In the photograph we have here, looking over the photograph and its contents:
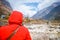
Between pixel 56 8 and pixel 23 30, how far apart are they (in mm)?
1213

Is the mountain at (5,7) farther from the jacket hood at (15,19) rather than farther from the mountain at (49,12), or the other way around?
the jacket hood at (15,19)

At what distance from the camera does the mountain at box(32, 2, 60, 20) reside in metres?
2.87

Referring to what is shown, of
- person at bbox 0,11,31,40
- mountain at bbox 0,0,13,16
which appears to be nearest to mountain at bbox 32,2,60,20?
mountain at bbox 0,0,13,16

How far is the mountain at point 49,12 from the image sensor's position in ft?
9.43

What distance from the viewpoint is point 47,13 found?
114 inches

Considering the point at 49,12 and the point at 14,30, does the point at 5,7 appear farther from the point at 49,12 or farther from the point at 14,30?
the point at 14,30

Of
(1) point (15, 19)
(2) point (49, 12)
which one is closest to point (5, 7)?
(2) point (49, 12)

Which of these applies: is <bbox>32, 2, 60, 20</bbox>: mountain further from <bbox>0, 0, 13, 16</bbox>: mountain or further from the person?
the person

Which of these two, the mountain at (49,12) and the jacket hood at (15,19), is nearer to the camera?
the jacket hood at (15,19)

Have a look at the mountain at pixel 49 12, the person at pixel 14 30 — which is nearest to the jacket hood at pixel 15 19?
the person at pixel 14 30

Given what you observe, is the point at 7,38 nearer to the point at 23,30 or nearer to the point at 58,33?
the point at 23,30

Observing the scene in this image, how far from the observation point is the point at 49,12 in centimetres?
290

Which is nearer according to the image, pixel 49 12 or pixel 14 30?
pixel 14 30

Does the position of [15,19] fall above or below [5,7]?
below
